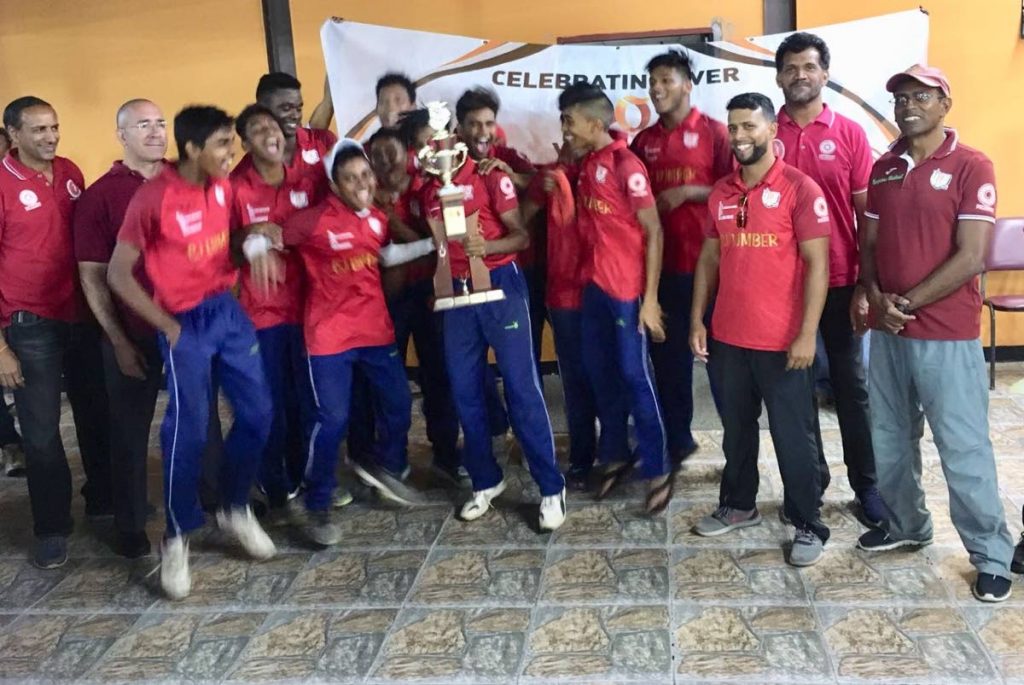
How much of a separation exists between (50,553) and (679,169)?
9.30 feet

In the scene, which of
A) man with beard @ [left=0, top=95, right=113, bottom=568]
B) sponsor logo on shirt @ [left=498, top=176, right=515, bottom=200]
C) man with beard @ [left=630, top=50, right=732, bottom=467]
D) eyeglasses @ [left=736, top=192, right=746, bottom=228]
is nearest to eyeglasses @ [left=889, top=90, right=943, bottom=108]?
eyeglasses @ [left=736, top=192, right=746, bottom=228]

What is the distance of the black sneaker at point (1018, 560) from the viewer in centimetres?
267

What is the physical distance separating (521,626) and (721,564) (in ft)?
2.46

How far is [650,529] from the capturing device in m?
3.20

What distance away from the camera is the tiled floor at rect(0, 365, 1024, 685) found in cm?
236

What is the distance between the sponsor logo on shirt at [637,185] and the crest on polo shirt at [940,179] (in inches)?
37.9

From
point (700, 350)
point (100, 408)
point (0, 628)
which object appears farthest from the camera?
point (100, 408)

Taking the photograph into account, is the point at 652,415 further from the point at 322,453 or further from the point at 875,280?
the point at 322,453

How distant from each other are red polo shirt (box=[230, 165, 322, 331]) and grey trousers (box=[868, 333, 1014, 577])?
2.07m

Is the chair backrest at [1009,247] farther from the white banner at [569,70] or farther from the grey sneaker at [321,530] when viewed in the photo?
the grey sneaker at [321,530]

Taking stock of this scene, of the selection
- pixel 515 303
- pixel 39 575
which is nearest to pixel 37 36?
pixel 39 575

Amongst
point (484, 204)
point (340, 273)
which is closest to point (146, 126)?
point (340, 273)

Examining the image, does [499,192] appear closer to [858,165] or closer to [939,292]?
[858,165]

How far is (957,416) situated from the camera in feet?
8.34
